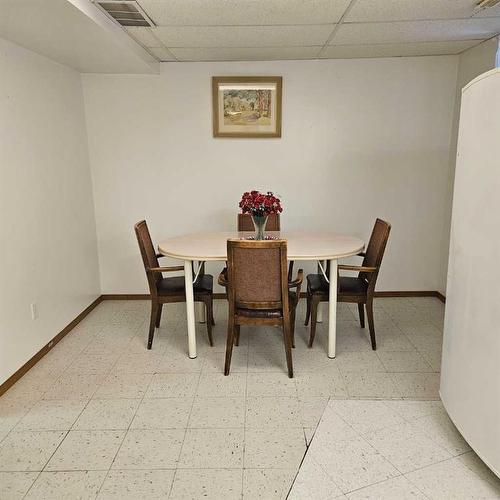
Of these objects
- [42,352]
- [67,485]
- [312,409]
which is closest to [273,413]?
[312,409]

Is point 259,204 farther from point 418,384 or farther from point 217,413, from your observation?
point 418,384

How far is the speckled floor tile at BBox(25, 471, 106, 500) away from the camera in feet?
5.96

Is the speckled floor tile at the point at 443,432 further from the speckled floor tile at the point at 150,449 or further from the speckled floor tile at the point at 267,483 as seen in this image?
the speckled floor tile at the point at 150,449

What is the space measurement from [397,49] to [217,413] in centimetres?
328

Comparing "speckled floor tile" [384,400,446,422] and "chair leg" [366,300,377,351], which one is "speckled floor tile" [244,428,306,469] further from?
"chair leg" [366,300,377,351]

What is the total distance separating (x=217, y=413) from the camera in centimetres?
239

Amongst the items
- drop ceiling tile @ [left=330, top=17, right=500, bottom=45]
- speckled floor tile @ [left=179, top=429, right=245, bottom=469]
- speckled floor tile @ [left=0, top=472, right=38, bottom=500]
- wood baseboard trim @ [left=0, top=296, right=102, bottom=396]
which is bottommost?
speckled floor tile @ [left=0, top=472, right=38, bottom=500]

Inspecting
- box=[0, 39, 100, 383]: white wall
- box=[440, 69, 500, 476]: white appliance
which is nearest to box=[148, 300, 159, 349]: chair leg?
box=[0, 39, 100, 383]: white wall

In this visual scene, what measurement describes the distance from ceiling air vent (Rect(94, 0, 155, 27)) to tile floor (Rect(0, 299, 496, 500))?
2.34 metres

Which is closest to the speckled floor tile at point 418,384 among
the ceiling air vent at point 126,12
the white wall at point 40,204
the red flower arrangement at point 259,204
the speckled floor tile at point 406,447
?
the speckled floor tile at point 406,447

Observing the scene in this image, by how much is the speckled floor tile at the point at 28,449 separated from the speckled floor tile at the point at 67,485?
0.11 m

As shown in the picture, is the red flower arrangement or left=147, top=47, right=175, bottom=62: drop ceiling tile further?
left=147, top=47, right=175, bottom=62: drop ceiling tile

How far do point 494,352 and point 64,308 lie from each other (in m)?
3.13

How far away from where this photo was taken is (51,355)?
3.14 metres
